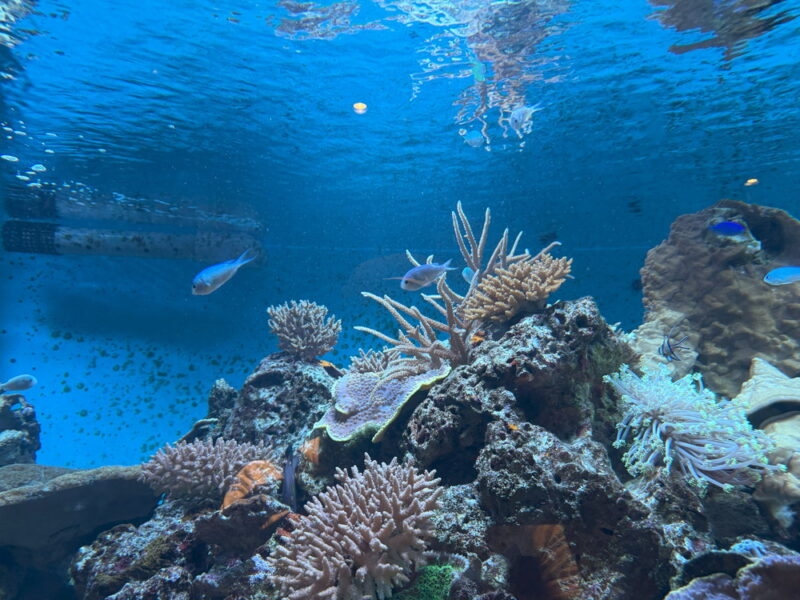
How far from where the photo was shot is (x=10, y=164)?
44.0ft

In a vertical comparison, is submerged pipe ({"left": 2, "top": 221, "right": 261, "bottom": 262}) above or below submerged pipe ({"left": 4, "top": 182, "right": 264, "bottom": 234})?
below

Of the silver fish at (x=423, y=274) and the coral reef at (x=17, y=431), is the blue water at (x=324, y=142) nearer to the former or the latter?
the silver fish at (x=423, y=274)

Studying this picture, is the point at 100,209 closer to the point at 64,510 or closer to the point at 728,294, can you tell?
the point at 64,510

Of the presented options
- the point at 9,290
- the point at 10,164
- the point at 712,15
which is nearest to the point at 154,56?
the point at 10,164

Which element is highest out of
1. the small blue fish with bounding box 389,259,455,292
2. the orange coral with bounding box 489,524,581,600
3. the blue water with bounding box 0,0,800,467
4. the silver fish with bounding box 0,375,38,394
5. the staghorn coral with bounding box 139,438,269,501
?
the blue water with bounding box 0,0,800,467

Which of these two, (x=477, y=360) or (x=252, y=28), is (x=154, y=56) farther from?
(x=477, y=360)

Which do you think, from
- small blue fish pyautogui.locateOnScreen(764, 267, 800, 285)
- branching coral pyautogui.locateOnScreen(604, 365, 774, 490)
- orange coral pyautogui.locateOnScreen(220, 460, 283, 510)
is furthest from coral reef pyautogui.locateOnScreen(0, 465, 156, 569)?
small blue fish pyautogui.locateOnScreen(764, 267, 800, 285)

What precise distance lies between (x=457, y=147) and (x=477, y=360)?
14898 millimetres

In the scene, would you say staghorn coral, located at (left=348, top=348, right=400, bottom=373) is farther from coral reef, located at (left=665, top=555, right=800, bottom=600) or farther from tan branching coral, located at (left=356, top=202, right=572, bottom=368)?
coral reef, located at (left=665, top=555, right=800, bottom=600)

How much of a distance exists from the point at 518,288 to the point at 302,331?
4.37 m

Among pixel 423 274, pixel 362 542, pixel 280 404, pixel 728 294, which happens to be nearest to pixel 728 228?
pixel 728 294

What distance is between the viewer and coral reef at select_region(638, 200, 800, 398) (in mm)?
5938

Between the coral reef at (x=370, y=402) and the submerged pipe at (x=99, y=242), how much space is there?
17.3m

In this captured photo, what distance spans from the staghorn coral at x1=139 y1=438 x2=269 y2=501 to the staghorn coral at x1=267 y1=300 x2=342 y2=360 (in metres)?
2.42
